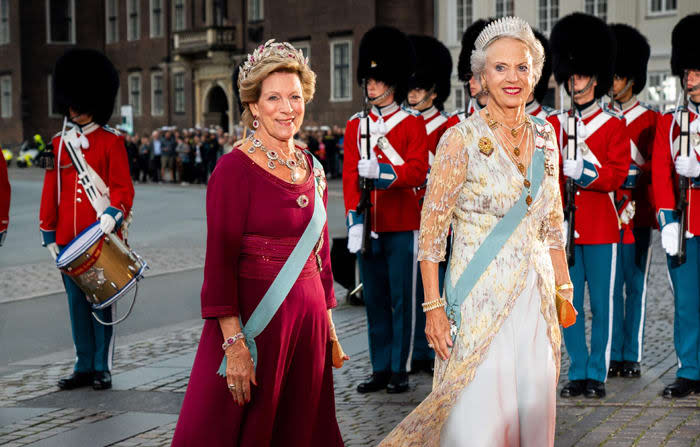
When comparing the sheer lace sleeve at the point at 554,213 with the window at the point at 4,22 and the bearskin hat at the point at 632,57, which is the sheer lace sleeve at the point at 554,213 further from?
the window at the point at 4,22

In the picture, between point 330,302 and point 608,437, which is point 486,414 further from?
point 608,437

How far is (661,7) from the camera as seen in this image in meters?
31.2

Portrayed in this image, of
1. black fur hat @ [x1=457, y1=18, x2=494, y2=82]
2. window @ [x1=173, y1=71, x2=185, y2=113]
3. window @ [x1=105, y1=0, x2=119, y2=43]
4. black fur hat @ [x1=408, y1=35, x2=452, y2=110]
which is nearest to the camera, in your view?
black fur hat @ [x1=408, y1=35, x2=452, y2=110]

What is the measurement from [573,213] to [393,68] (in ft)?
5.32

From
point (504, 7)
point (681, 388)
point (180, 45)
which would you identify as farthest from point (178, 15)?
point (681, 388)

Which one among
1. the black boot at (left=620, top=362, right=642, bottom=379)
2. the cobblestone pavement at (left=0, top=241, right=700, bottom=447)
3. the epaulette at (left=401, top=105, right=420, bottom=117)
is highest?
the epaulette at (left=401, top=105, right=420, bottom=117)

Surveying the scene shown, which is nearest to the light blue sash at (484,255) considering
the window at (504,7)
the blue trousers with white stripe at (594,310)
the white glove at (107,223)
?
the blue trousers with white stripe at (594,310)

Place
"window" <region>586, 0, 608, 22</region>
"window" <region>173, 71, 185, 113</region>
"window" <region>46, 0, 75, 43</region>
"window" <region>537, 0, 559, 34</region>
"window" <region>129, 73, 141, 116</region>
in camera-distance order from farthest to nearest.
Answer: "window" <region>46, 0, 75, 43</region>, "window" <region>129, 73, 141, 116</region>, "window" <region>173, 71, 185, 113</region>, "window" <region>537, 0, 559, 34</region>, "window" <region>586, 0, 608, 22</region>

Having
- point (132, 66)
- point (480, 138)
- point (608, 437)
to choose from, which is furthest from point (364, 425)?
point (132, 66)

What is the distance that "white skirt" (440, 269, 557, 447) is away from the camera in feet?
14.0

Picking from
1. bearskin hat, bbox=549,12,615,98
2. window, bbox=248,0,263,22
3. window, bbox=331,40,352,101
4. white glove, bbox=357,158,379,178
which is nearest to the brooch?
white glove, bbox=357,158,379,178

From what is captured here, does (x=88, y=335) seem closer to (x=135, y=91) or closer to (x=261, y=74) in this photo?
(x=261, y=74)

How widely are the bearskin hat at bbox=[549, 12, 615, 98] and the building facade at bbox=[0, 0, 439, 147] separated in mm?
31399

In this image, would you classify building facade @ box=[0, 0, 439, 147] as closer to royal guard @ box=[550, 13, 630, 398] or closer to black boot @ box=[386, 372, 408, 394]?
royal guard @ box=[550, 13, 630, 398]
